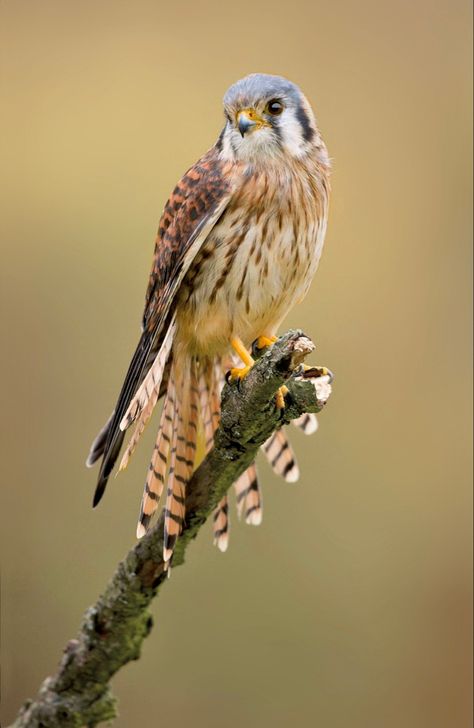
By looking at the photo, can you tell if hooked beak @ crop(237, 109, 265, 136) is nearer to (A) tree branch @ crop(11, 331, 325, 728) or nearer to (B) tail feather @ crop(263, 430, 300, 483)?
(A) tree branch @ crop(11, 331, 325, 728)

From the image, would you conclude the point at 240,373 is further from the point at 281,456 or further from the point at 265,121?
the point at 265,121

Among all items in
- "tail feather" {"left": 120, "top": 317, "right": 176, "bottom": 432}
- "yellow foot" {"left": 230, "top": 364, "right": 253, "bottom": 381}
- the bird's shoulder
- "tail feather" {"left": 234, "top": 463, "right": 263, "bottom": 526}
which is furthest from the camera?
"tail feather" {"left": 234, "top": 463, "right": 263, "bottom": 526}

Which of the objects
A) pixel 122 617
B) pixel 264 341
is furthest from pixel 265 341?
pixel 122 617

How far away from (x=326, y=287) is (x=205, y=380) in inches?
45.6

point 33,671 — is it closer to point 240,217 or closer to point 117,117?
point 240,217

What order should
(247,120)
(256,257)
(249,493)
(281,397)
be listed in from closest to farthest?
(281,397) → (247,120) → (256,257) → (249,493)

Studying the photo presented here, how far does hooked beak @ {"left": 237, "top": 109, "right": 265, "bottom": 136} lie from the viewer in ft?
6.91

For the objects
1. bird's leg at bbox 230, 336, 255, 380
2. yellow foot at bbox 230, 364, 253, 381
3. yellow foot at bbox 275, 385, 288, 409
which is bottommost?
yellow foot at bbox 275, 385, 288, 409

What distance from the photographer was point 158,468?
2.17m

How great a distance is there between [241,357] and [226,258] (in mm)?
229

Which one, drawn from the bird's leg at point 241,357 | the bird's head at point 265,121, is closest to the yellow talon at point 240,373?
the bird's leg at point 241,357

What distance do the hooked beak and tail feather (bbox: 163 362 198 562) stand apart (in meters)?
0.59

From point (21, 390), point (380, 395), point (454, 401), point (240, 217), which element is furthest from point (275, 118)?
point (454, 401)

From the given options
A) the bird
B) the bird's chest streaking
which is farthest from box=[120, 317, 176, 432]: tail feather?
the bird's chest streaking
